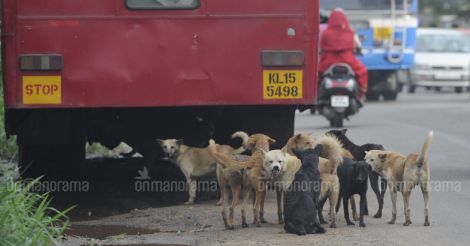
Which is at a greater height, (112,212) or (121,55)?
(121,55)

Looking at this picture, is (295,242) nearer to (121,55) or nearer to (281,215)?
(281,215)

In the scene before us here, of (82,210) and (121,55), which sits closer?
(121,55)

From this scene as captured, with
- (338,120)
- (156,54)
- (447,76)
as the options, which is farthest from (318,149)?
(447,76)

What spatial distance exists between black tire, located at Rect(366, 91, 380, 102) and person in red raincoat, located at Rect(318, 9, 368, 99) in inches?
395

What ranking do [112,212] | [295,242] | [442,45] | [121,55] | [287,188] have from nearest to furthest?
[295,242]
[287,188]
[121,55]
[112,212]
[442,45]

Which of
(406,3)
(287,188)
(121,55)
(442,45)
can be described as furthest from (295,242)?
(442,45)

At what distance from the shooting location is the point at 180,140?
1247 cm

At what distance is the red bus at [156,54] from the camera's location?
10586 millimetres

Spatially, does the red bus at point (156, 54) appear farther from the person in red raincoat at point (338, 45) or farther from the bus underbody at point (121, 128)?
the person in red raincoat at point (338, 45)

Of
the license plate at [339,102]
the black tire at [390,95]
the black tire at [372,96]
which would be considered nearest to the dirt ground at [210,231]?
the license plate at [339,102]

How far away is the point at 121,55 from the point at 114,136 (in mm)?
2095

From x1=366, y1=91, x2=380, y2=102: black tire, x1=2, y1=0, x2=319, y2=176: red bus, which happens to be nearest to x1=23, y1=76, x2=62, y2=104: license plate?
x1=2, y1=0, x2=319, y2=176: red bus

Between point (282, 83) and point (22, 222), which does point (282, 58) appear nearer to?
point (282, 83)

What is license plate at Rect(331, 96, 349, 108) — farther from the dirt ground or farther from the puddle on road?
the puddle on road
